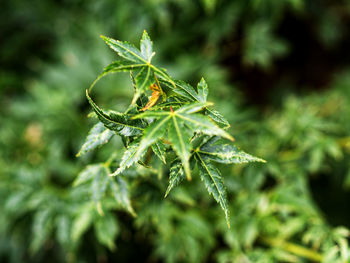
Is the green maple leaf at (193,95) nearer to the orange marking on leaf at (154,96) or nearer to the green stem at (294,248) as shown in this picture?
the orange marking on leaf at (154,96)

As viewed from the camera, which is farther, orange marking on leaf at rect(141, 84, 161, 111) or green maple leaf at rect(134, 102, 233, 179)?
orange marking on leaf at rect(141, 84, 161, 111)

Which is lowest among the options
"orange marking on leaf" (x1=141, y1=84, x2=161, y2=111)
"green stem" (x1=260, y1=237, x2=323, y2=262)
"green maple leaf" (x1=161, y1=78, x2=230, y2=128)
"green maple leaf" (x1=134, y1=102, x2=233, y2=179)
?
"green stem" (x1=260, y1=237, x2=323, y2=262)

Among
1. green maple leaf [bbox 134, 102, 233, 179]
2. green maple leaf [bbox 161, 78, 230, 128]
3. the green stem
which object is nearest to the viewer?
green maple leaf [bbox 134, 102, 233, 179]

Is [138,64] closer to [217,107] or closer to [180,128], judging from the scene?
[180,128]

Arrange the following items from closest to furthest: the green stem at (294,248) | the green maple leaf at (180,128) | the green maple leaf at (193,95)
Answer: the green maple leaf at (180,128)
the green maple leaf at (193,95)
the green stem at (294,248)

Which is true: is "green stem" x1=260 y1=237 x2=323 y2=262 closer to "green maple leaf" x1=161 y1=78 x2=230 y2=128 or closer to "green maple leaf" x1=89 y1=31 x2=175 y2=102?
"green maple leaf" x1=161 y1=78 x2=230 y2=128

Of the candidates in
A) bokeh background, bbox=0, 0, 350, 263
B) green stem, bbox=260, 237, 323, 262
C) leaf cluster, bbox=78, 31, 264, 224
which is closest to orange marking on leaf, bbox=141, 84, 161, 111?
leaf cluster, bbox=78, 31, 264, 224

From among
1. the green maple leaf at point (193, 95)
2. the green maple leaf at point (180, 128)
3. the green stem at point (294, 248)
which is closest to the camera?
the green maple leaf at point (180, 128)

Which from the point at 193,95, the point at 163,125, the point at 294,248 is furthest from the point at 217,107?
the point at 163,125

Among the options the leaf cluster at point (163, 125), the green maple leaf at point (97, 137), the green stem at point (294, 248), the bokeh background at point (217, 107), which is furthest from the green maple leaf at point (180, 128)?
the green stem at point (294, 248)
